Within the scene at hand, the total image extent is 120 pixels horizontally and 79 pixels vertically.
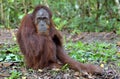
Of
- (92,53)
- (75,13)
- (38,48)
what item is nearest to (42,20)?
(38,48)

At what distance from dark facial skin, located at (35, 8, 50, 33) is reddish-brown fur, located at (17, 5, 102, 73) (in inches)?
2.3

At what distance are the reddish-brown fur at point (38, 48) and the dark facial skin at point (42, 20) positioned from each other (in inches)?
2.3

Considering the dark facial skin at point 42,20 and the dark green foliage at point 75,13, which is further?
the dark green foliage at point 75,13

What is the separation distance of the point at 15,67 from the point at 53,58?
0.53 metres

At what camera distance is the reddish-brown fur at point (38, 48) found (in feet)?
15.5

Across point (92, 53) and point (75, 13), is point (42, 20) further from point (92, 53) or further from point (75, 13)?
point (75, 13)

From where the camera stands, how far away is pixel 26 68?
491 cm

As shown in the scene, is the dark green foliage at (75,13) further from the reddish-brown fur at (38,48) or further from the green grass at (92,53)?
the reddish-brown fur at (38,48)

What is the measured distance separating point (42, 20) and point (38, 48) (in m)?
0.41

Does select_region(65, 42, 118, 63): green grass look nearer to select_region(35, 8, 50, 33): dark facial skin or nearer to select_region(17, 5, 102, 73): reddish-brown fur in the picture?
select_region(17, 5, 102, 73): reddish-brown fur

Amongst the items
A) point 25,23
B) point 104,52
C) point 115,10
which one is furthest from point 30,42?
point 115,10

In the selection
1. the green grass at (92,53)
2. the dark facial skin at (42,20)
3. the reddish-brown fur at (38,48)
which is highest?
the dark facial skin at (42,20)

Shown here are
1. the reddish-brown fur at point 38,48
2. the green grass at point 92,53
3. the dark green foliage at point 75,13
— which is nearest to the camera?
the reddish-brown fur at point 38,48

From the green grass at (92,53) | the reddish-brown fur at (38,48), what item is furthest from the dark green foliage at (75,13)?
the reddish-brown fur at (38,48)
